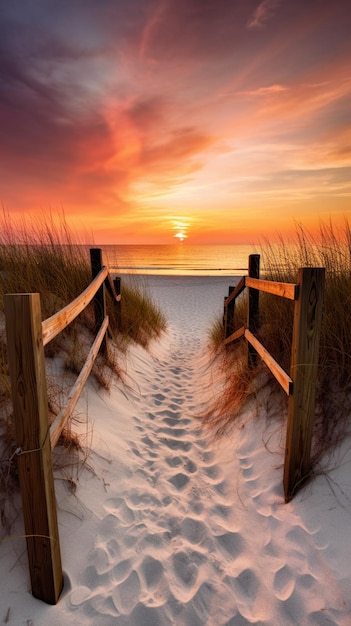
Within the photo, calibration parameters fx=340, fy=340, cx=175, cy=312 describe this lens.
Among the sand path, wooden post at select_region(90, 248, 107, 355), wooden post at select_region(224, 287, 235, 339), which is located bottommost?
the sand path

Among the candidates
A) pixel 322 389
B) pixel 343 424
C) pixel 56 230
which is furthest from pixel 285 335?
pixel 56 230

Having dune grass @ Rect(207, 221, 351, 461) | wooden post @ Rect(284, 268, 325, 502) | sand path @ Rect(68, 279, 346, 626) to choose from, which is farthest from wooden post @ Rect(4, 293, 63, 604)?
dune grass @ Rect(207, 221, 351, 461)

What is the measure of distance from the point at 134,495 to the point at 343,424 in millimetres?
1615

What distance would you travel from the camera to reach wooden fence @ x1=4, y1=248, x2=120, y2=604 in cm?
148

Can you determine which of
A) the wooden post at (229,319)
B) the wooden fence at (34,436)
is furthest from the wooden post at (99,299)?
the wooden fence at (34,436)

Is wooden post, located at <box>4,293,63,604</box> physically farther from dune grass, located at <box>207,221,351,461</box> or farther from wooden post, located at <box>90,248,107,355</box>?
wooden post, located at <box>90,248,107,355</box>

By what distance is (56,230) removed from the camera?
5.80 m

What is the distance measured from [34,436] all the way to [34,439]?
0.01m

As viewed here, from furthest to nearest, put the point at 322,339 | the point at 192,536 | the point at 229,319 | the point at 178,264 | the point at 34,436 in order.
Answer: the point at 178,264
the point at 229,319
the point at 322,339
the point at 192,536
the point at 34,436

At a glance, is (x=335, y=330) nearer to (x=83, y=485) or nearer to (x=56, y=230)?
(x=83, y=485)

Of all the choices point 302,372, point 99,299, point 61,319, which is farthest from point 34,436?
point 99,299

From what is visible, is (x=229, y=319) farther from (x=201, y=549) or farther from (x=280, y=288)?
(x=201, y=549)

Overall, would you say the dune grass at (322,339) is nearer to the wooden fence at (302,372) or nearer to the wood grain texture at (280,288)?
the wooden fence at (302,372)

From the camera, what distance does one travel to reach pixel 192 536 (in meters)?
2.20
